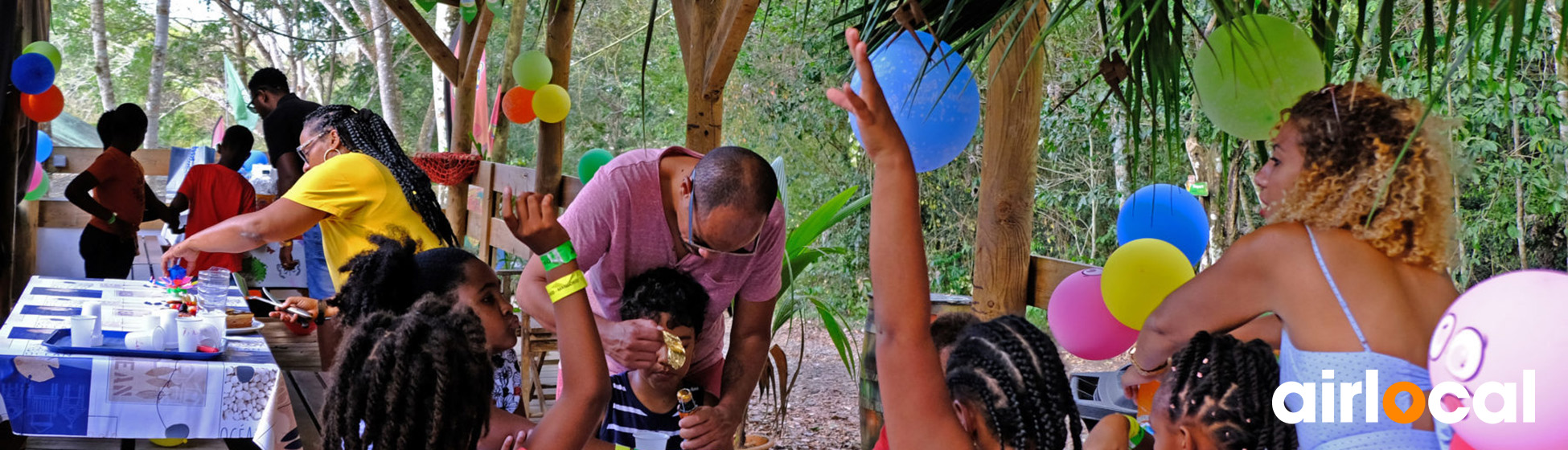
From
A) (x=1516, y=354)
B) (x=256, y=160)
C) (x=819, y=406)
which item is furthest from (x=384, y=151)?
(x=256, y=160)

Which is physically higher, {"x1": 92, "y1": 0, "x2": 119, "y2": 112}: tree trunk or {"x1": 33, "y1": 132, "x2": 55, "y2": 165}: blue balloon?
{"x1": 92, "y1": 0, "x2": 119, "y2": 112}: tree trunk

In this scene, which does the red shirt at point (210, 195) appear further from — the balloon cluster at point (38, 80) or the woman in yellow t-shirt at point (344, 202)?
the woman in yellow t-shirt at point (344, 202)

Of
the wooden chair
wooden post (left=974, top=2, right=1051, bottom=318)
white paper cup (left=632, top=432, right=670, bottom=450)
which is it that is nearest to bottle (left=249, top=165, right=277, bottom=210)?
the wooden chair

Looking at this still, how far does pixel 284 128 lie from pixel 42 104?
4.38 feet

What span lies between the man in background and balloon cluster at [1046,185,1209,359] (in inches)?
119

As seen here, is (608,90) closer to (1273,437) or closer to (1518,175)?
(1518,175)

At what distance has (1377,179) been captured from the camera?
1782 mm

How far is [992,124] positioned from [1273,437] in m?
1.73

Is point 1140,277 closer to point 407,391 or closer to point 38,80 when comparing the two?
point 407,391

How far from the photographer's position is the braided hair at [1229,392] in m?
1.54

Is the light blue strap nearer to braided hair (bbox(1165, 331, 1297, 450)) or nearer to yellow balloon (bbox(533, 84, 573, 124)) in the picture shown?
braided hair (bbox(1165, 331, 1297, 450))

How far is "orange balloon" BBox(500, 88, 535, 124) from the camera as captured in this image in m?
5.18

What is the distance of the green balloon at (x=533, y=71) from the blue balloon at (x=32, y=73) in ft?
6.69

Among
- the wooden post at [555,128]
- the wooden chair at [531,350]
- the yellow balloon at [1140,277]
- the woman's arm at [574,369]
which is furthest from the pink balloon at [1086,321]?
the wooden post at [555,128]
